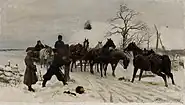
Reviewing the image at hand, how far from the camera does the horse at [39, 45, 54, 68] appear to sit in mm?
1644

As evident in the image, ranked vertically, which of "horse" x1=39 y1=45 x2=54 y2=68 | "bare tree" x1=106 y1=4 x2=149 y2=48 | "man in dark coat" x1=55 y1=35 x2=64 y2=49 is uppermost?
"bare tree" x1=106 y1=4 x2=149 y2=48

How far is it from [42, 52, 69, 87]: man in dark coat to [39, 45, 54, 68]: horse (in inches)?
0.8

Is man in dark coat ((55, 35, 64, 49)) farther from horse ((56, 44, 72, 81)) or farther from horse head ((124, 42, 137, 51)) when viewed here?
horse head ((124, 42, 137, 51))

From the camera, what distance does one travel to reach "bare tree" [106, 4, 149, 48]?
5.56ft

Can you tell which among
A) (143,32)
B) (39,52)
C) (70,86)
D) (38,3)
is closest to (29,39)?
(39,52)

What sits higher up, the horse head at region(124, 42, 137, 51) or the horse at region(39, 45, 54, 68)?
the horse head at region(124, 42, 137, 51)

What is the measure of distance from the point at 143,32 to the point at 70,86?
1.58ft

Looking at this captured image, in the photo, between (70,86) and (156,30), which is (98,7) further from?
(70,86)

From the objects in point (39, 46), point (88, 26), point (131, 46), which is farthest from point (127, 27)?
point (39, 46)

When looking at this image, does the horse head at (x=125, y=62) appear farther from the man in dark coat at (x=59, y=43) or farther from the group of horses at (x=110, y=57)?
the man in dark coat at (x=59, y=43)

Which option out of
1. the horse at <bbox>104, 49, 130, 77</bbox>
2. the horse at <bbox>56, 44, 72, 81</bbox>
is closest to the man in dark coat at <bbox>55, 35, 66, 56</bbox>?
the horse at <bbox>56, 44, 72, 81</bbox>

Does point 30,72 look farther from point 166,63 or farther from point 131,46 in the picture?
point 166,63

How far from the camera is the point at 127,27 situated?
1699mm

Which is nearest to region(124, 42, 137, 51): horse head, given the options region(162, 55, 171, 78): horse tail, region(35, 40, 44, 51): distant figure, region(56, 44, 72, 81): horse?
region(162, 55, 171, 78): horse tail
